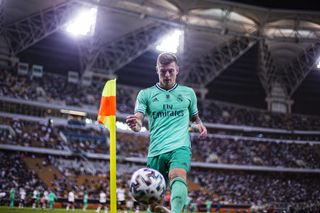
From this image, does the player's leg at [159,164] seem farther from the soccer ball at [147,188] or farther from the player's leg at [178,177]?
the soccer ball at [147,188]

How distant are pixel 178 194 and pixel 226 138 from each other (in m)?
49.8

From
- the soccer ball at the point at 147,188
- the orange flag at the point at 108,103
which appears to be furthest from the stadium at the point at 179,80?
the soccer ball at the point at 147,188

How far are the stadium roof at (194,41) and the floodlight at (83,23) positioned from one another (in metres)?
0.77

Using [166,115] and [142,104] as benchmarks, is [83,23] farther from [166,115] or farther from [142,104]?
[166,115]

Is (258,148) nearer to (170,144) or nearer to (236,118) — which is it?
(236,118)

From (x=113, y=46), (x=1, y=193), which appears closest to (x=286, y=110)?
(x=113, y=46)

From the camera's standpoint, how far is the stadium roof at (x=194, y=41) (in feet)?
144

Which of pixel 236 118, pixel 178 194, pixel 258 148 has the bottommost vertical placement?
pixel 178 194

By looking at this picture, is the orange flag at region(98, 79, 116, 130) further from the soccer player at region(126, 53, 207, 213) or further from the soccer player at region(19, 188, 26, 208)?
the soccer player at region(19, 188, 26, 208)

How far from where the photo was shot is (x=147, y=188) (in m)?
4.96

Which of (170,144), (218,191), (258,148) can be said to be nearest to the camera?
(170,144)

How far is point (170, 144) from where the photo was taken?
18.7 feet

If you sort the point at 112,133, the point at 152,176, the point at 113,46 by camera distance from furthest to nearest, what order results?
the point at 113,46, the point at 112,133, the point at 152,176

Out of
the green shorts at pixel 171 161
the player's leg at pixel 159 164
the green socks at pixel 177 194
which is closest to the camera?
the green socks at pixel 177 194
